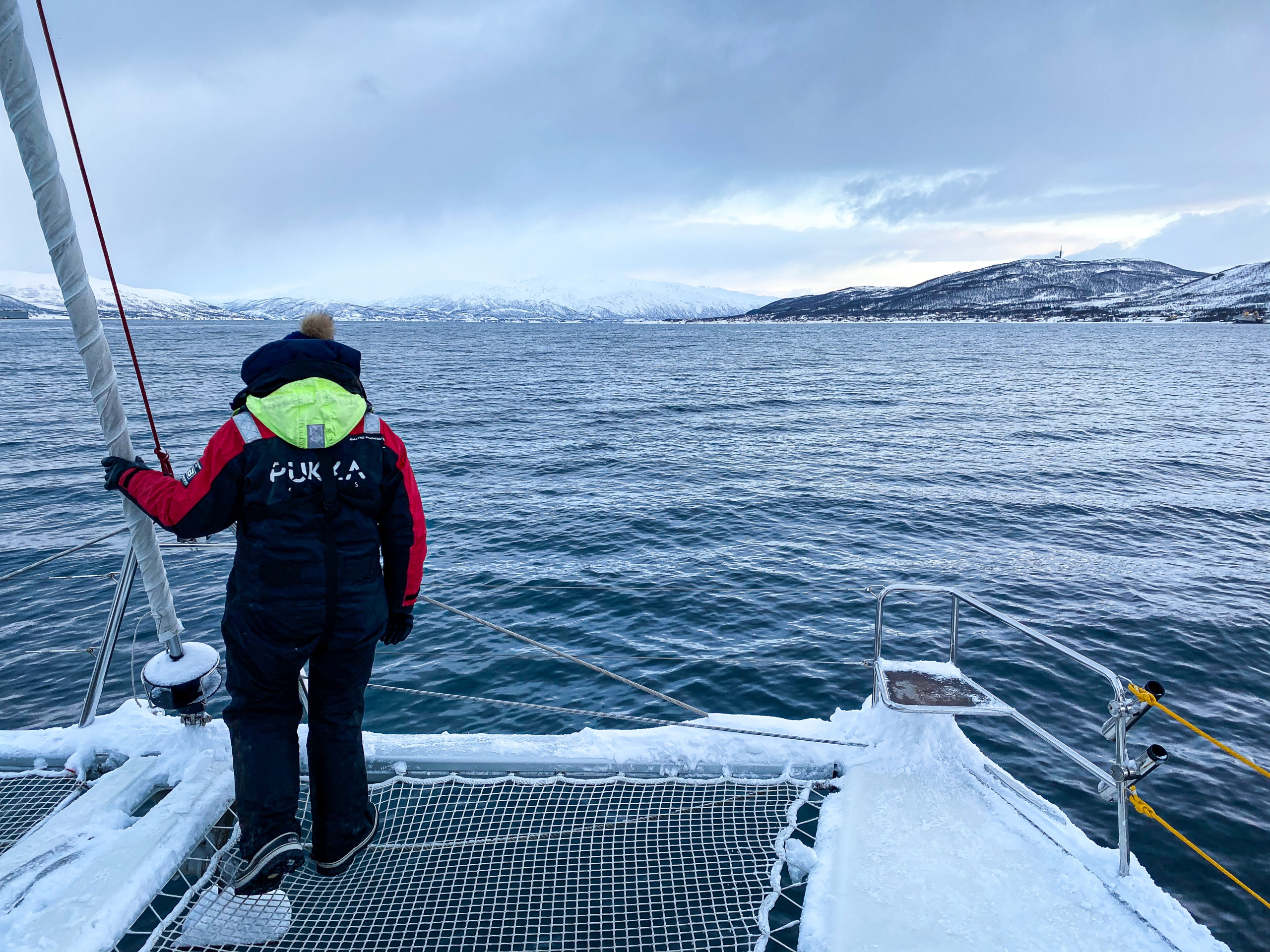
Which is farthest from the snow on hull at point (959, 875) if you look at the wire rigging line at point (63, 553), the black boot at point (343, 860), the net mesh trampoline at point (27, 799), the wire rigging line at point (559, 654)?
the wire rigging line at point (63, 553)

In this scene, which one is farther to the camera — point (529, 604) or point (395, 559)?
point (529, 604)

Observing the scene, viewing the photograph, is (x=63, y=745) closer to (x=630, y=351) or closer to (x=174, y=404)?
(x=174, y=404)

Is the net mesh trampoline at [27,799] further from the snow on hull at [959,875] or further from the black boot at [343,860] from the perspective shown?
the snow on hull at [959,875]

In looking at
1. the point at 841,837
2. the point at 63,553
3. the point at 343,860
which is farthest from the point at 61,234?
the point at 841,837

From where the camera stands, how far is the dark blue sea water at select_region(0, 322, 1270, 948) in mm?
8633

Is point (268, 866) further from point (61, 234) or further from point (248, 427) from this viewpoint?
point (61, 234)

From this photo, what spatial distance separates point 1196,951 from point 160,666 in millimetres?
5904

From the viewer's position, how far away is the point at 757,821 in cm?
424

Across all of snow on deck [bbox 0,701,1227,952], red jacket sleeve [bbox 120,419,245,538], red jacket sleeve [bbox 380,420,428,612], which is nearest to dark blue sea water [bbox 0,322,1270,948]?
snow on deck [bbox 0,701,1227,952]

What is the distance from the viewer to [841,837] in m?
3.92

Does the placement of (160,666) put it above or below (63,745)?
above

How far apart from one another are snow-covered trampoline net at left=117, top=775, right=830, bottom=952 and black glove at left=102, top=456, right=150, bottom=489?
2.01 meters

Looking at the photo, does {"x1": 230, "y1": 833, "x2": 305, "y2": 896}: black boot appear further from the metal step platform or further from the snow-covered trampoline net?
the metal step platform

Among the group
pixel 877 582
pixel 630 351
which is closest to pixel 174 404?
pixel 877 582
